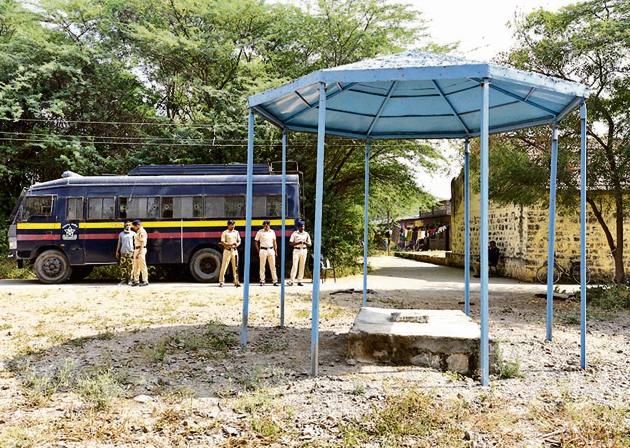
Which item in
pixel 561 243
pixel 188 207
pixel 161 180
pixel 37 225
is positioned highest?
pixel 161 180

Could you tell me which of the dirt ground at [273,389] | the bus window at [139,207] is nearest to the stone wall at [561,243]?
the dirt ground at [273,389]

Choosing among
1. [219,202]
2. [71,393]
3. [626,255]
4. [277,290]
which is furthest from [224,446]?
[626,255]

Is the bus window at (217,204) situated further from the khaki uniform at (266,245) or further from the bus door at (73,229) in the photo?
the bus door at (73,229)

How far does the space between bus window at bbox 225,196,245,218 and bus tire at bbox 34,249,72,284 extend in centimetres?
463

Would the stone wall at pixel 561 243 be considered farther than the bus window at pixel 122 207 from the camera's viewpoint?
Yes

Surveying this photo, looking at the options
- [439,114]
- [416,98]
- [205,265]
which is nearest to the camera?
[416,98]

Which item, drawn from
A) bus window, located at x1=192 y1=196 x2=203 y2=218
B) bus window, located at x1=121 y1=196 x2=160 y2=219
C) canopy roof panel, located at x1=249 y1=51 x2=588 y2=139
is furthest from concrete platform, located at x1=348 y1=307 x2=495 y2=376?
bus window, located at x1=121 y1=196 x2=160 y2=219

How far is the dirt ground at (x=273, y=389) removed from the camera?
3.88 metres

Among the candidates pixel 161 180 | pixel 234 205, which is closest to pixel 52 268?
pixel 161 180

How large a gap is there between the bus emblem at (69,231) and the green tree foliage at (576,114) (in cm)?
1099

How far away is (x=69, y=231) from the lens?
1491 cm

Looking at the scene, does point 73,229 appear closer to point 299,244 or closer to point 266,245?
point 266,245

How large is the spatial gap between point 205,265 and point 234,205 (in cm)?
187

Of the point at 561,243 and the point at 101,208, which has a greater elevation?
the point at 101,208
